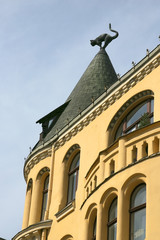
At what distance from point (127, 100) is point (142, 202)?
580 centimetres

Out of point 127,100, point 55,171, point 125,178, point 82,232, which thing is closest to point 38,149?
point 55,171

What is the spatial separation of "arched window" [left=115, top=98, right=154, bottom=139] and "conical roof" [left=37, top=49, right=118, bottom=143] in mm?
3151

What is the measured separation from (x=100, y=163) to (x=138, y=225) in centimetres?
308

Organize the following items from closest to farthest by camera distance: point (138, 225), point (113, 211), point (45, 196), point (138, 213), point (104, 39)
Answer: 1. point (138, 225)
2. point (138, 213)
3. point (113, 211)
4. point (45, 196)
5. point (104, 39)

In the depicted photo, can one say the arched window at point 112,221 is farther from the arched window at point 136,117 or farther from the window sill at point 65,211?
the window sill at point 65,211

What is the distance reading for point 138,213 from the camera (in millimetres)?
19234

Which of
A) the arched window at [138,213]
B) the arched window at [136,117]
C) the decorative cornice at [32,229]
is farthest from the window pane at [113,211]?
the decorative cornice at [32,229]

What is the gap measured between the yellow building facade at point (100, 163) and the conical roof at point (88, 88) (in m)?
0.04

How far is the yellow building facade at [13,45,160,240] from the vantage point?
19344mm

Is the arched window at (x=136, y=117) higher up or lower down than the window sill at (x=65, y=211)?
higher up

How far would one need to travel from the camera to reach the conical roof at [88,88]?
28.5 metres

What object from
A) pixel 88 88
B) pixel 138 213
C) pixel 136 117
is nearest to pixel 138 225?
pixel 138 213

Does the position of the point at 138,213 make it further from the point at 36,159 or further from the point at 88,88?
the point at 88,88

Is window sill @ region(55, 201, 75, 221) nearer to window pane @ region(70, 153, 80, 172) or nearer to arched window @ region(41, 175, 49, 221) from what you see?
window pane @ region(70, 153, 80, 172)
